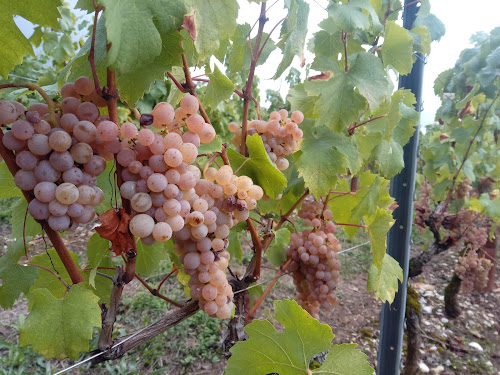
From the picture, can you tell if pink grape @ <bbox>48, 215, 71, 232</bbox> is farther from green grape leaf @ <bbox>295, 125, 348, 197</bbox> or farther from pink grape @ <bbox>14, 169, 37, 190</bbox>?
green grape leaf @ <bbox>295, 125, 348, 197</bbox>

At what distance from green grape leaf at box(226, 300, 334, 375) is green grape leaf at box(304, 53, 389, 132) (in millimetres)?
443

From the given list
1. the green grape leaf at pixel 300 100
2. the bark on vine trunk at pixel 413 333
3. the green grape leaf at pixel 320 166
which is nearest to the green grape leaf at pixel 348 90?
the green grape leaf at pixel 320 166

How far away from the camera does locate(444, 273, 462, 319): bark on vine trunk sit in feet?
8.80

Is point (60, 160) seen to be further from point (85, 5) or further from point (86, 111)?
point (85, 5)

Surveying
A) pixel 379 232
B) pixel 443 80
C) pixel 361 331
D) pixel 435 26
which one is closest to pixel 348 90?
pixel 379 232

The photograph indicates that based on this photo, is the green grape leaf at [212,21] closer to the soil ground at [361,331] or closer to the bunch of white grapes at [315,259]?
the bunch of white grapes at [315,259]

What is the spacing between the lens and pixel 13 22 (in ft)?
1.61

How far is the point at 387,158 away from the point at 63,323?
94 cm

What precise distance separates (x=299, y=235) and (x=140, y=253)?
18.9 inches

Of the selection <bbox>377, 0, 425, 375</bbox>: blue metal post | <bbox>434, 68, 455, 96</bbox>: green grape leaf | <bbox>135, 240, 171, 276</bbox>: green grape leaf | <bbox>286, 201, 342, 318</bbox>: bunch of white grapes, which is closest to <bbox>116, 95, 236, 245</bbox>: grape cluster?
<bbox>135, 240, 171, 276</bbox>: green grape leaf

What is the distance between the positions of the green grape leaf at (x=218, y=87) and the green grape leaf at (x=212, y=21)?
0.22m

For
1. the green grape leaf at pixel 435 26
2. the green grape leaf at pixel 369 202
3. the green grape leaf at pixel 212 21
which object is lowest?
the green grape leaf at pixel 369 202

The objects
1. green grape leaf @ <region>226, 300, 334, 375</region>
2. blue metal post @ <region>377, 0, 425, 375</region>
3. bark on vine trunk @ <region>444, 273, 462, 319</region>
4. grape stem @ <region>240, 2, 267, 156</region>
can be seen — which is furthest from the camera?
bark on vine trunk @ <region>444, 273, 462, 319</region>

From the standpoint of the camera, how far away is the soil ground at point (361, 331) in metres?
2.05
